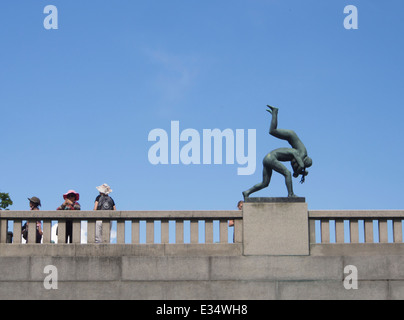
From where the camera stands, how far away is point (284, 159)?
15227 millimetres

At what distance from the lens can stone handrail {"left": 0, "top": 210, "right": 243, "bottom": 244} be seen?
47.9ft

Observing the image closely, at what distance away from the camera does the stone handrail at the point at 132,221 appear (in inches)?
575

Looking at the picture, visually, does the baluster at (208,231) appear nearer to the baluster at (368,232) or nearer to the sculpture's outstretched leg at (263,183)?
the sculpture's outstretched leg at (263,183)

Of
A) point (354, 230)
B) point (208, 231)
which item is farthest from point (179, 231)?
point (354, 230)

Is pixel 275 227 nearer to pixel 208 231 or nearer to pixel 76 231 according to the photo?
pixel 208 231

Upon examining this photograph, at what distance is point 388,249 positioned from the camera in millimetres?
14750

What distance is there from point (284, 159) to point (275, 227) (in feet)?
5.57

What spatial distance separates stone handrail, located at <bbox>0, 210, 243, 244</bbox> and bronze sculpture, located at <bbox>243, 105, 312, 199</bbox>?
3.05ft

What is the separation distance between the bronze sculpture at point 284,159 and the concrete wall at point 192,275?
165 cm

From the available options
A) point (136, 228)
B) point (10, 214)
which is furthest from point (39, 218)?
point (136, 228)

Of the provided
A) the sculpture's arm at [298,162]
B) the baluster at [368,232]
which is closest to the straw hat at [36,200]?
the sculpture's arm at [298,162]

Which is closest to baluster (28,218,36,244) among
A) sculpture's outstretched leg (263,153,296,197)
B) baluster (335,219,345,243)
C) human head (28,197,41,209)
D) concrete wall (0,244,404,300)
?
concrete wall (0,244,404,300)
